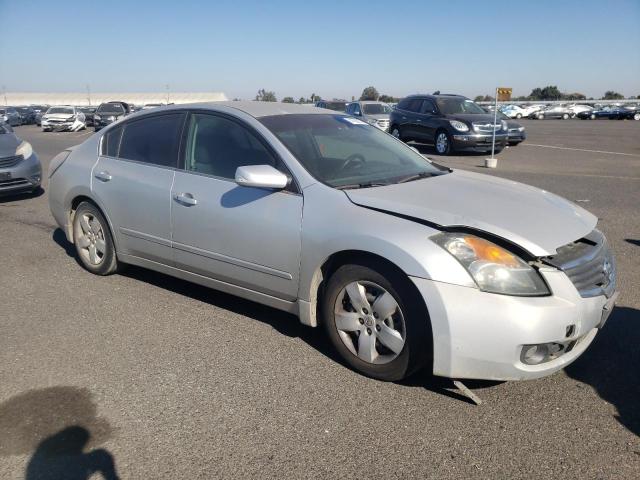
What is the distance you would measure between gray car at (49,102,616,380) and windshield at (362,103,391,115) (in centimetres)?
1920

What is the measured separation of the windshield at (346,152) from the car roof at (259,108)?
96 mm

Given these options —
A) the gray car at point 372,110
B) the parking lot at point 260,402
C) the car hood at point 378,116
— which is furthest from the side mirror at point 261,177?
the car hood at point 378,116

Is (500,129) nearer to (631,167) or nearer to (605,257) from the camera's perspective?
(631,167)

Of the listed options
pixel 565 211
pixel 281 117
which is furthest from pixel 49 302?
pixel 565 211

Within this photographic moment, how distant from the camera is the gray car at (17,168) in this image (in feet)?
30.8

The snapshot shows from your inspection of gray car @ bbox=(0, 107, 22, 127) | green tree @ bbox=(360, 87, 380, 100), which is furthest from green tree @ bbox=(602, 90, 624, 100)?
gray car @ bbox=(0, 107, 22, 127)

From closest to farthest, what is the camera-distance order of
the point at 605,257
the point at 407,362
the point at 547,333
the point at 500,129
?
1. the point at 547,333
2. the point at 407,362
3. the point at 605,257
4. the point at 500,129

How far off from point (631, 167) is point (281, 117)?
12454 millimetres

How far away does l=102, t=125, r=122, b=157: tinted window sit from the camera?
5250mm

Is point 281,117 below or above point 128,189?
above

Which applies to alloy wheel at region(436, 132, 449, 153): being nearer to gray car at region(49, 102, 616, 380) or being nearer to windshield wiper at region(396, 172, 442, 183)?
gray car at region(49, 102, 616, 380)

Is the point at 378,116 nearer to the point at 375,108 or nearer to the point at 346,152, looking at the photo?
the point at 375,108

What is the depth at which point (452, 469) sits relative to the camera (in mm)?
2680

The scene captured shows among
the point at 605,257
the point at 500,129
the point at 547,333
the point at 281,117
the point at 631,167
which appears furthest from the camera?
the point at 500,129
